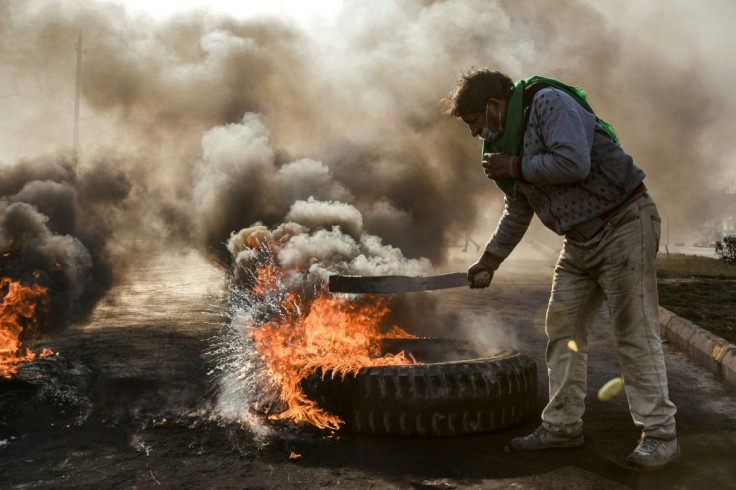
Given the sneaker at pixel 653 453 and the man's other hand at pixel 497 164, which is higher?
the man's other hand at pixel 497 164

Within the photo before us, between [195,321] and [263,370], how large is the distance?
289 centimetres

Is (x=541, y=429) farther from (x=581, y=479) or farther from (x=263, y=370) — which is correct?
(x=263, y=370)

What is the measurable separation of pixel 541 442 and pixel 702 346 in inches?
135

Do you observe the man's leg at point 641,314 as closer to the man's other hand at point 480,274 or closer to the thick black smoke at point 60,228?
the man's other hand at point 480,274

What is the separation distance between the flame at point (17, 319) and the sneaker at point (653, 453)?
14.0 feet

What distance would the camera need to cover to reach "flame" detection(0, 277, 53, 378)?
489 cm

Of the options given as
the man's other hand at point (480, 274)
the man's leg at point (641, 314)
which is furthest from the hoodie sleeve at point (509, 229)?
the man's leg at point (641, 314)

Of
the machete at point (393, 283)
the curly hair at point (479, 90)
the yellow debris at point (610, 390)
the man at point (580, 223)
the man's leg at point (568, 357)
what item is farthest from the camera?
the yellow debris at point (610, 390)

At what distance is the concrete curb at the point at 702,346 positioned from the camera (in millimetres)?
4906

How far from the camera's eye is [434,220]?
36.7ft

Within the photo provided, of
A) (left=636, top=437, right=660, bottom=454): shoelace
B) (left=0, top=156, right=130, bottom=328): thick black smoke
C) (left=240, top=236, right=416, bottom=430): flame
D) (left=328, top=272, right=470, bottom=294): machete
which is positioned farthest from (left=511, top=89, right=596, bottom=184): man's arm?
(left=0, top=156, right=130, bottom=328): thick black smoke

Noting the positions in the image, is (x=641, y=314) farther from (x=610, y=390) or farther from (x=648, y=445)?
(x=610, y=390)

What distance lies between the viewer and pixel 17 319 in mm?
6277

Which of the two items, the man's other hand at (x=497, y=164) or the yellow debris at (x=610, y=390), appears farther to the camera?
the yellow debris at (x=610, y=390)
